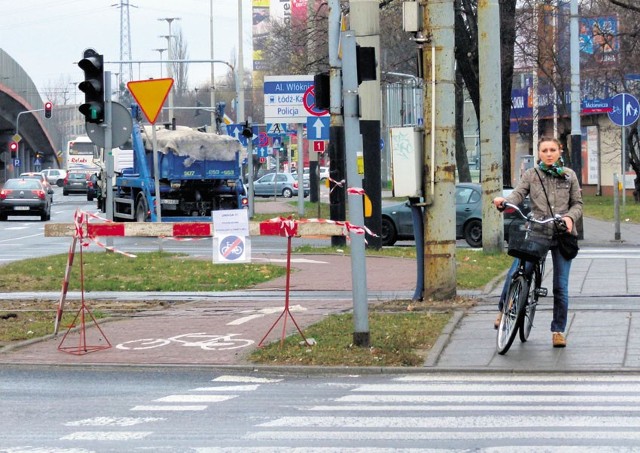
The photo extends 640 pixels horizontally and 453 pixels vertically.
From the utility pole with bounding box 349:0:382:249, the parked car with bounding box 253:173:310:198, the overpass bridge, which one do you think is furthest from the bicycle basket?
the overpass bridge

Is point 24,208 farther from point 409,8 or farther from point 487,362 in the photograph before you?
point 487,362

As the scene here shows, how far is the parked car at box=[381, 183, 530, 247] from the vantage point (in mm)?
28250

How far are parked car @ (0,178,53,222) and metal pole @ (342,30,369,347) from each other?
3663cm

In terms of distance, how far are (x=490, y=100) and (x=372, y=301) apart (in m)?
7.19

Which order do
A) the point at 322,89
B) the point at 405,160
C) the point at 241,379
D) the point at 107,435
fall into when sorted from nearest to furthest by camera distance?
the point at 107,435
the point at 241,379
the point at 322,89
the point at 405,160

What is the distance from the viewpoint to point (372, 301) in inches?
596

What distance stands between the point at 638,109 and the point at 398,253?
7.29 m

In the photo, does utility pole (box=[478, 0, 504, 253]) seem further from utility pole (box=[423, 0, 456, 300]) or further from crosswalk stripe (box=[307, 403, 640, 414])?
crosswalk stripe (box=[307, 403, 640, 414])

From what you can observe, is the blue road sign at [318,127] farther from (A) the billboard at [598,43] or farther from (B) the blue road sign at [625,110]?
(A) the billboard at [598,43]

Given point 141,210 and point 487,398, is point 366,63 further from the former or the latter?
point 141,210

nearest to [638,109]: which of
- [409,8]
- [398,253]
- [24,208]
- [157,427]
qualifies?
[398,253]

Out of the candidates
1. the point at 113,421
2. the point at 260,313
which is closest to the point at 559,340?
the point at 260,313

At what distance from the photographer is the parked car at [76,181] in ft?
248

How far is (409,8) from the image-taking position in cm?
1428
